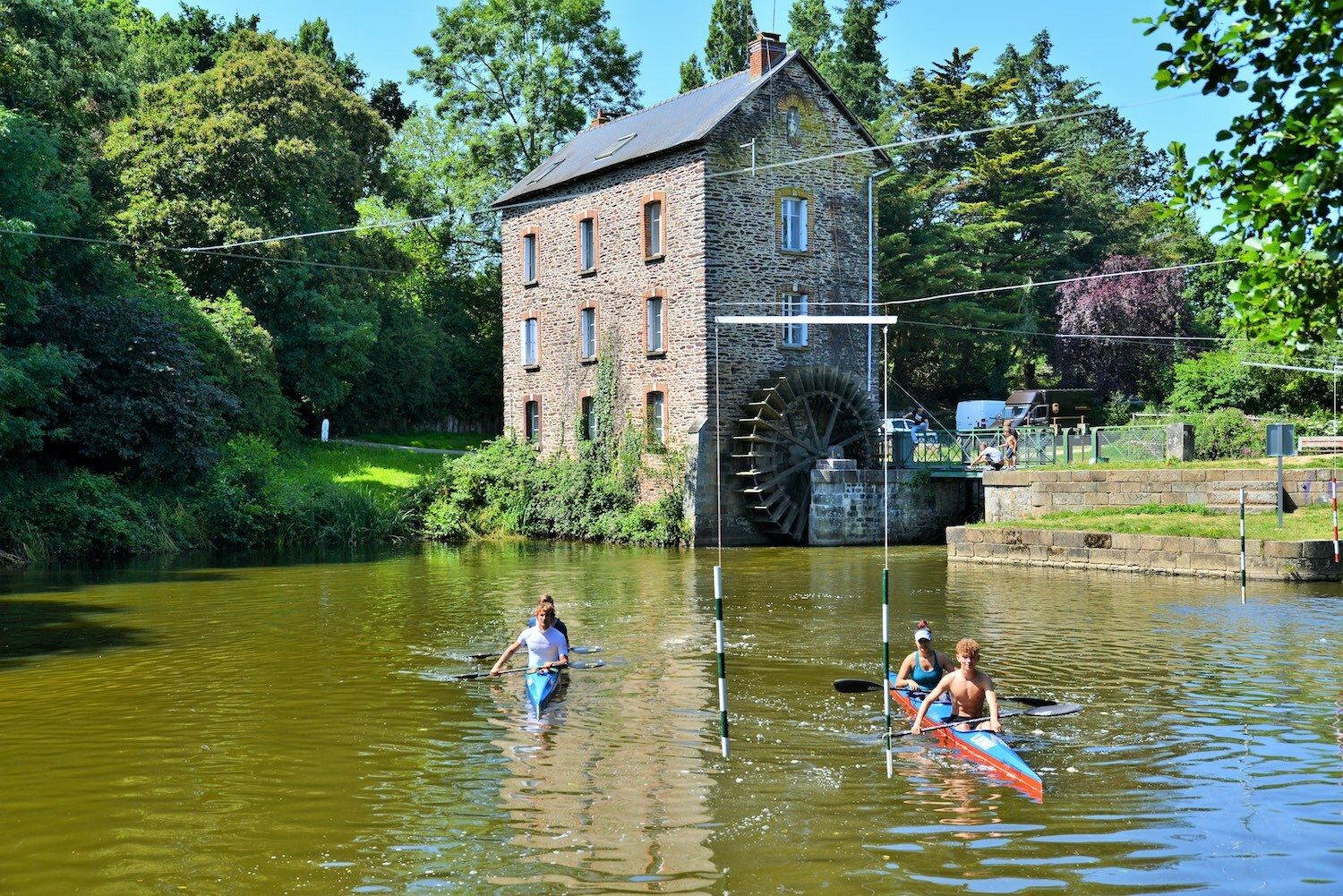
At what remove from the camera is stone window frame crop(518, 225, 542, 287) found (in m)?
44.0

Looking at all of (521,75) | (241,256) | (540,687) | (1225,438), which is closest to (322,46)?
(521,75)

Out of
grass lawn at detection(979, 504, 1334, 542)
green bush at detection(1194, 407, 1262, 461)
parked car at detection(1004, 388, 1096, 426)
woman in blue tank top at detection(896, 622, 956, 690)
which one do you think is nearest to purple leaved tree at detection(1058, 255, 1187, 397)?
parked car at detection(1004, 388, 1096, 426)

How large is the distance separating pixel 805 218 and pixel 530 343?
424 inches

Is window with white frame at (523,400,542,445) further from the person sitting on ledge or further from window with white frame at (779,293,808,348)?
the person sitting on ledge

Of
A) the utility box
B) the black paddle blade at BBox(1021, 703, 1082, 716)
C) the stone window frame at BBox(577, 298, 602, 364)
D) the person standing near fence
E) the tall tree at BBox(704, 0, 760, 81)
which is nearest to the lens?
the black paddle blade at BBox(1021, 703, 1082, 716)

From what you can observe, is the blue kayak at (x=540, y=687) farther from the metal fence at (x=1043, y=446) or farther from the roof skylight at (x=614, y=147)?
the roof skylight at (x=614, y=147)

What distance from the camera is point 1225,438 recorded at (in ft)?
114

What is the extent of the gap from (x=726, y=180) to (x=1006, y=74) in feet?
109

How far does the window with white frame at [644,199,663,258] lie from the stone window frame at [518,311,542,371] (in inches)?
253

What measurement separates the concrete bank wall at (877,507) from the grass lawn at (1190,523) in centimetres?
555

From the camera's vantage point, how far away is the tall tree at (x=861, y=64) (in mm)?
60844

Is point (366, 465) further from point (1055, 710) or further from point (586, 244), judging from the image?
point (1055, 710)

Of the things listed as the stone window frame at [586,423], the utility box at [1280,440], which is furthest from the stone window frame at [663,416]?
the utility box at [1280,440]

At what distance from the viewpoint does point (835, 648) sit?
1823 cm
